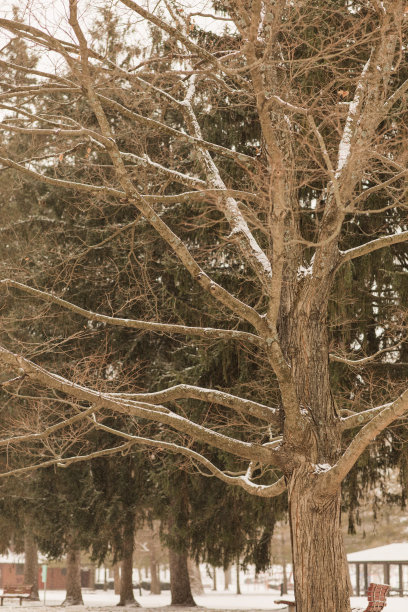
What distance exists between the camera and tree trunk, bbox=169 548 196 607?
18125 mm

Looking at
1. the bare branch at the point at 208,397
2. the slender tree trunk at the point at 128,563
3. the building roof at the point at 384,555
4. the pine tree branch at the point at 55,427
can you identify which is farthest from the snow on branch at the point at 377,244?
the building roof at the point at 384,555

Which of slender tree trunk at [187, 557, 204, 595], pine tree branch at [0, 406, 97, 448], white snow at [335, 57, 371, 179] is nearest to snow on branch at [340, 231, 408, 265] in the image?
white snow at [335, 57, 371, 179]

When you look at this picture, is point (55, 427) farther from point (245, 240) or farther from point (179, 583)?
point (179, 583)

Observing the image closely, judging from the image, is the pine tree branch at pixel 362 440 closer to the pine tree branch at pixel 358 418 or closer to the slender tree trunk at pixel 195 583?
the pine tree branch at pixel 358 418

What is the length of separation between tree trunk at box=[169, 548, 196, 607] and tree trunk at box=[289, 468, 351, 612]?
11.9 meters

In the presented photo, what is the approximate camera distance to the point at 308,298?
7.46 m

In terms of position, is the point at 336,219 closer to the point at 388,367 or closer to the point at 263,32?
the point at 263,32

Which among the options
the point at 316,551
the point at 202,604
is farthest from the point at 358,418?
the point at 202,604

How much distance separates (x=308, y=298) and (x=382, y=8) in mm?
2940

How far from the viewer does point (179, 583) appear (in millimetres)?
18312

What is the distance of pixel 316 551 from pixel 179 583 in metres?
12.6

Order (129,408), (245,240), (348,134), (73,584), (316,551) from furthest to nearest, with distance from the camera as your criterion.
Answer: (73,584) < (245,240) < (348,134) < (129,408) < (316,551)

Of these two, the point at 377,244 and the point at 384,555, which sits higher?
the point at 377,244

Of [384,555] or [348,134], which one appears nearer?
[348,134]
